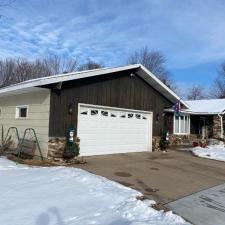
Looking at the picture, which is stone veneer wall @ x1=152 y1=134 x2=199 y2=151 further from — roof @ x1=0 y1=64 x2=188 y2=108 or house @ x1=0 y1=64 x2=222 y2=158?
roof @ x1=0 y1=64 x2=188 y2=108

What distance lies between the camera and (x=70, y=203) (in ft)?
19.4

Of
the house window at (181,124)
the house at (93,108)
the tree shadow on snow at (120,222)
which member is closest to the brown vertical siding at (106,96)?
the house at (93,108)

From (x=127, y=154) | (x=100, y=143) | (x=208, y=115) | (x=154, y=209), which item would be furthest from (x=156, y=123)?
(x=154, y=209)

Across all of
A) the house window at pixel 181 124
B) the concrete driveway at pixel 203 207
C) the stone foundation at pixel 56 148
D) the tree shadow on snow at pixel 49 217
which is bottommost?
the concrete driveway at pixel 203 207

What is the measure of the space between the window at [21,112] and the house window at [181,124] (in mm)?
9783

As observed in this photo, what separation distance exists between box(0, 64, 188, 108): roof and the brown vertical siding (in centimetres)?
28

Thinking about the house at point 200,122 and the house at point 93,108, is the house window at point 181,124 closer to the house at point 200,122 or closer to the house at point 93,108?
the house at point 200,122

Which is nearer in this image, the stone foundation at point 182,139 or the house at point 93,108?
the house at point 93,108

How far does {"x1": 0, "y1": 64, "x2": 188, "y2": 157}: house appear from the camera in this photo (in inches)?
448

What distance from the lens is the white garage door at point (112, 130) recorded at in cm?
1241

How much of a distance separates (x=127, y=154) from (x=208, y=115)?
998 centimetres

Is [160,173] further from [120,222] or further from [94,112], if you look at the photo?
[120,222]

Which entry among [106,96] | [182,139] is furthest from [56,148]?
[182,139]

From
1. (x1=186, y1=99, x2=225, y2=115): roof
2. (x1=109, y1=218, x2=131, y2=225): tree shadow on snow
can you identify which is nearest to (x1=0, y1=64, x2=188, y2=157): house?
(x1=186, y1=99, x2=225, y2=115): roof
